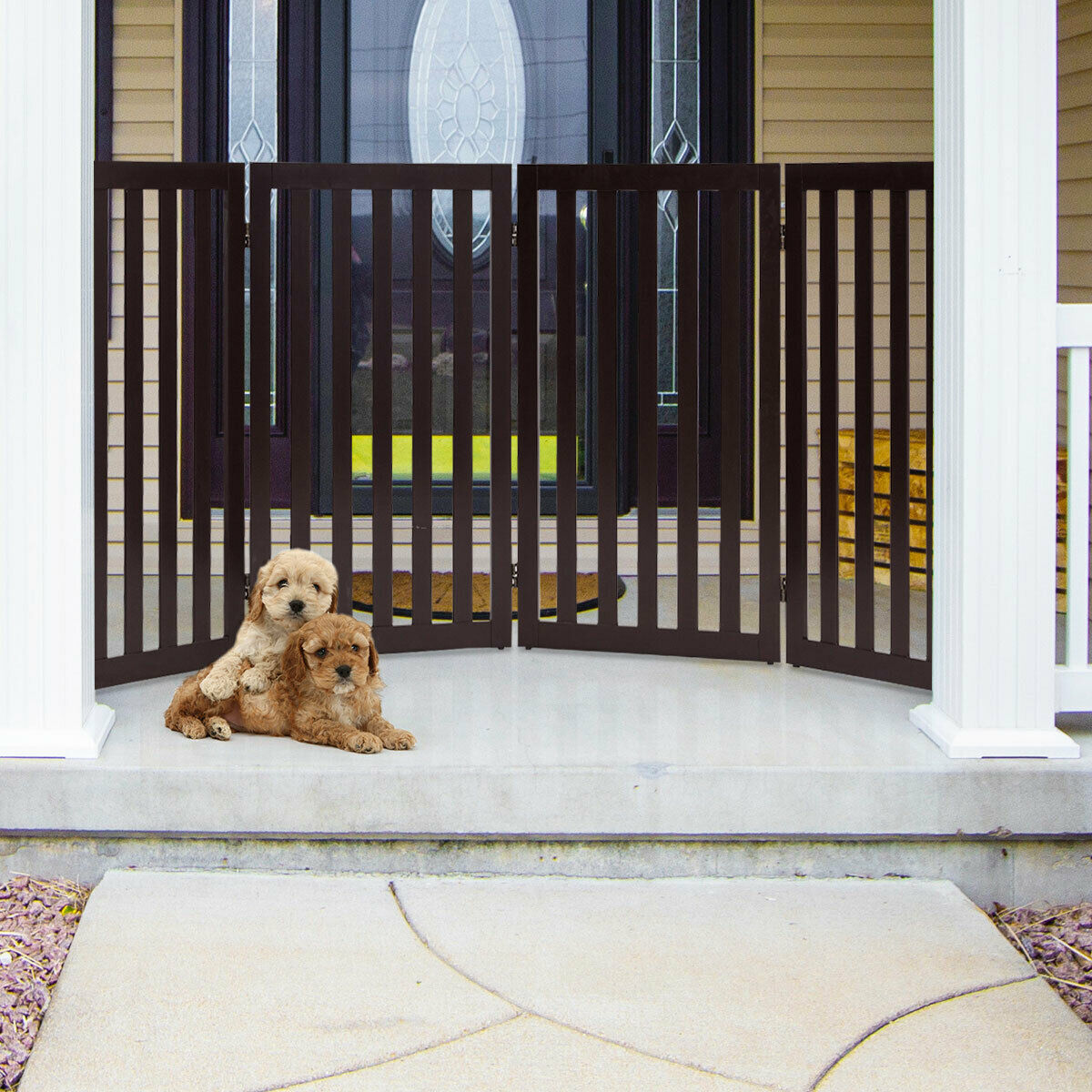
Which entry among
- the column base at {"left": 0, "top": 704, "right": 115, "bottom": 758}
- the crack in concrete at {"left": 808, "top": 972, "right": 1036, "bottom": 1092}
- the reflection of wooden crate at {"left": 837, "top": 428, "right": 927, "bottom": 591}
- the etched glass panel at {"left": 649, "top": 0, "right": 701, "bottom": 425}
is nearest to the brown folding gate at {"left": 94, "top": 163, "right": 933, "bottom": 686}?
the column base at {"left": 0, "top": 704, "right": 115, "bottom": 758}

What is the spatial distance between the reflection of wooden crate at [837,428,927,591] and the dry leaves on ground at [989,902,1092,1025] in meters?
2.29

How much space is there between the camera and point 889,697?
3.26 meters

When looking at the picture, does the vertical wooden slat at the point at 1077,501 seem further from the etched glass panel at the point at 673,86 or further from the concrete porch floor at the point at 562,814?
the etched glass panel at the point at 673,86

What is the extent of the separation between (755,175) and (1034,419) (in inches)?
47.1

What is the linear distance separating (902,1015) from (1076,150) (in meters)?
3.83

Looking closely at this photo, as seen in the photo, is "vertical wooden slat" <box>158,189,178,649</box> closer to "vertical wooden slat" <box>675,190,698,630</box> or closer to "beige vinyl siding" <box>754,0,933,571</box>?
"vertical wooden slat" <box>675,190,698,630</box>

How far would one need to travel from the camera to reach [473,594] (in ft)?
15.9

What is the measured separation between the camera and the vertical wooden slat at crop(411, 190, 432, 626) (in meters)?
3.61

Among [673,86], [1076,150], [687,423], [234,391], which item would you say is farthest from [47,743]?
[1076,150]

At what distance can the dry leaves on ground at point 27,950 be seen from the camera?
2.03 metres

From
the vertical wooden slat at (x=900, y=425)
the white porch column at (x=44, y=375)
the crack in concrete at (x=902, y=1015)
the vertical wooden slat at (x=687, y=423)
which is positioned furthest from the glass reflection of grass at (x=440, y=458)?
the crack in concrete at (x=902, y=1015)

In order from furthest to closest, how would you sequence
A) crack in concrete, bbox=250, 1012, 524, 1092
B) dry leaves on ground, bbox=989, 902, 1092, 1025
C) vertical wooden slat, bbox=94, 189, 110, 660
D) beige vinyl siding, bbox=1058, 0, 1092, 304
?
beige vinyl siding, bbox=1058, 0, 1092, 304
vertical wooden slat, bbox=94, 189, 110, 660
dry leaves on ground, bbox=989, 902, 1092, 1025
crack in concrete, bbox=250, 1012, 524, 1092

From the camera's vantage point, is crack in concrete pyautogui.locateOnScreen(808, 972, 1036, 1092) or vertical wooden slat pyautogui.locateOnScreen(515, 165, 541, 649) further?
vertical wooden slat pyautogui.locateOnScreen(515, 165, 541, 649)

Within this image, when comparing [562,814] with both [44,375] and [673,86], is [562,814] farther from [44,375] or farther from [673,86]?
[673,86]
